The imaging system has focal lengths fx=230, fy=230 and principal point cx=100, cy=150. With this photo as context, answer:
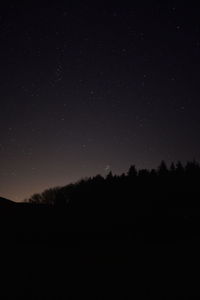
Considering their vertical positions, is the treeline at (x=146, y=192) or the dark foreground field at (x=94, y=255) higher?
the treeline at (x=146, y=192)

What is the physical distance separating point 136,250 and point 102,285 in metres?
6.27

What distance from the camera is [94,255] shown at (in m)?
13.0

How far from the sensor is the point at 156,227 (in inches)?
813

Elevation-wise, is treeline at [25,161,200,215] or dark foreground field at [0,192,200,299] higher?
treeline at [25,161,200,215]

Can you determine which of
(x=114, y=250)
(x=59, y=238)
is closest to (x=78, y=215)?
(x=59, y=238)

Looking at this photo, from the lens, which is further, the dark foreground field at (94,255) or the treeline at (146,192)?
the treeline at (146,192)

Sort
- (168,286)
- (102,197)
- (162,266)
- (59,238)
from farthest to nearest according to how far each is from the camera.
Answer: (102,197) < (59,238) < (162,266) < (168,286)

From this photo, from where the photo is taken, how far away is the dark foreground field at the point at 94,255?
7.87 meters

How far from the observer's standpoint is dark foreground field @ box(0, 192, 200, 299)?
7871 millimetres

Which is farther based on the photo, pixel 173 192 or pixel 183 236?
pixel 173 192

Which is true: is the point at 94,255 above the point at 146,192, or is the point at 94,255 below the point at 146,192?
below

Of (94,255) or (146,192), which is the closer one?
(94,255)

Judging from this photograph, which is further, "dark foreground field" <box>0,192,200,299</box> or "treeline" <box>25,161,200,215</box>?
"treeline" <box>25,161,200,215</box>

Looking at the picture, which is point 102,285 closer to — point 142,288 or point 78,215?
point 142,288
